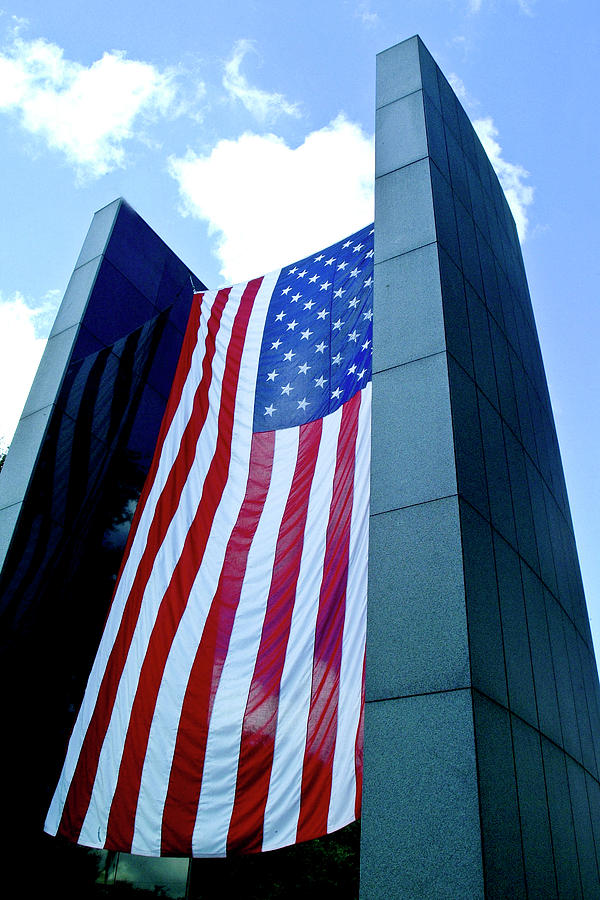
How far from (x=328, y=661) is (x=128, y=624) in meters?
3.29

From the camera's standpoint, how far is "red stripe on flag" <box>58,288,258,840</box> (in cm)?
793

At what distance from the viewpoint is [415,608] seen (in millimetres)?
5430

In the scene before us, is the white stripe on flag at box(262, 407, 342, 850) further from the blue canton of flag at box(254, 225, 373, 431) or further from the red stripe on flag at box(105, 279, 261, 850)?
the red stripe on flag at box(105, 279, 261, 850)

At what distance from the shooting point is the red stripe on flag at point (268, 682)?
21.5 ft

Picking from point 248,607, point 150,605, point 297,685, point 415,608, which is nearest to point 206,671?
point 248,607

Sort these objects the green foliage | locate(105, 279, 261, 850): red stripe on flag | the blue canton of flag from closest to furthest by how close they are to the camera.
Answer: locate(105, 279, 261, 850): red stripe on flag < the blue canton of flag < the green foliage

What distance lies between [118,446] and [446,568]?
8.16 meters

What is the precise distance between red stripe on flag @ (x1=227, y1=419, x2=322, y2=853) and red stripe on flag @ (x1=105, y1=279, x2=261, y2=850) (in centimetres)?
134

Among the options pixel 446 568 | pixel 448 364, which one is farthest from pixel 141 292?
pixel 446 568

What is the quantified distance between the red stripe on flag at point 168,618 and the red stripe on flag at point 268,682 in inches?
52.9

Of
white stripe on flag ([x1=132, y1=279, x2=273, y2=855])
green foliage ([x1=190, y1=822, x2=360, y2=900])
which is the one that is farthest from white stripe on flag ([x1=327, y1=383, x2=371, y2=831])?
green foliage ([x1=190, y1=822, x2=360, y2=900])

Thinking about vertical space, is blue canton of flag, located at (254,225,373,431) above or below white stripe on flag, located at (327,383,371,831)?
above

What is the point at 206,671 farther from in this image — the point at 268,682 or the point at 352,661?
the point at 352,661

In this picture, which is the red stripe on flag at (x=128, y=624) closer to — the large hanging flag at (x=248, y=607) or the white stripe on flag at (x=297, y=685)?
the large hanging flag at (x=248, y=607)
